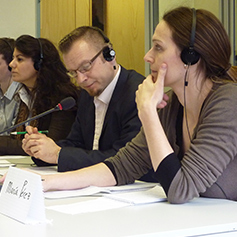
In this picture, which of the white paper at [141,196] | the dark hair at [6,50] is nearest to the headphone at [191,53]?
the white paper at [141,196]

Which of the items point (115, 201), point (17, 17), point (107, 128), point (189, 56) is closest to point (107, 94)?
point (107, 128)

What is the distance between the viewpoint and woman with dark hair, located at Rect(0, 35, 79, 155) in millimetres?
2340

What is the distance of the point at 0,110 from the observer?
9.61 ft

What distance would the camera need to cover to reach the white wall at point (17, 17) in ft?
14.2

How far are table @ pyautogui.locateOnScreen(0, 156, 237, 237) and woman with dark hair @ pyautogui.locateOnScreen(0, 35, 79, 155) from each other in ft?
4.57

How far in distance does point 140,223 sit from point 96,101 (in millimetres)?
1071

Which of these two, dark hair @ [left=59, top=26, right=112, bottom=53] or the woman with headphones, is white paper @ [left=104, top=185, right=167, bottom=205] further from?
the woman with headphones

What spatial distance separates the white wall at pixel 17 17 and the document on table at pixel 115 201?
347 centimetres

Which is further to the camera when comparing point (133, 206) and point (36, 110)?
point (36, 110)

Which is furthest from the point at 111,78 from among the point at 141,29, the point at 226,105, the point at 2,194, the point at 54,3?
the point at 54,3

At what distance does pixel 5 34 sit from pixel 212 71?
11.4 ft

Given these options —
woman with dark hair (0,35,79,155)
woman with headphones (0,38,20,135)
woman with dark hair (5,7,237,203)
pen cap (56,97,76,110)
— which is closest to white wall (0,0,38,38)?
woman with headphones (0,38,20,135)

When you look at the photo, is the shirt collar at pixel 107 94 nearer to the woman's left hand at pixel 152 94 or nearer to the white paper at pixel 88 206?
the woman's left hand at pixel 152 94

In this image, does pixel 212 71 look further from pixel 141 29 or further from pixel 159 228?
pixel 141 29
